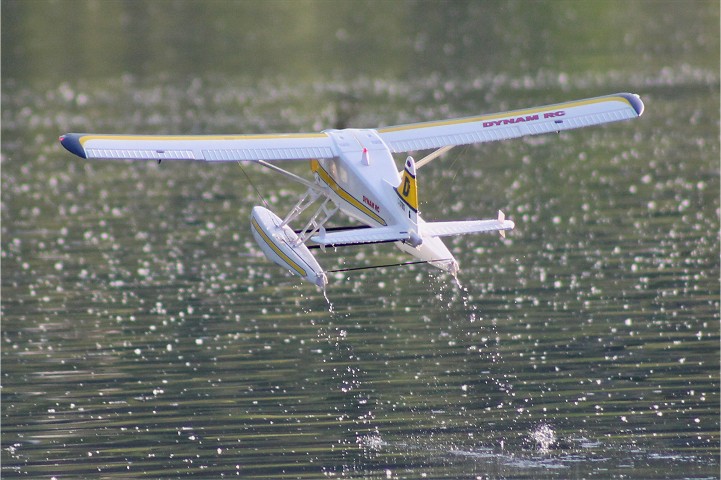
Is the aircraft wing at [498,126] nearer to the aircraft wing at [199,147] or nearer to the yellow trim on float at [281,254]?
the aircraft wing at [199,147]

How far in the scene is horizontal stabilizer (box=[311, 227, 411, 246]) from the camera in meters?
15.7

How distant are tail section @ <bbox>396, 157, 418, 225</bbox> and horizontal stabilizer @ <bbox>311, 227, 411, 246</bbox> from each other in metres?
0.28

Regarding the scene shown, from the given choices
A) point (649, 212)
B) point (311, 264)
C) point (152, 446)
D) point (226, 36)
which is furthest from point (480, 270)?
point (226, 36)

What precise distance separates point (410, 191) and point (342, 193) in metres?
2.49

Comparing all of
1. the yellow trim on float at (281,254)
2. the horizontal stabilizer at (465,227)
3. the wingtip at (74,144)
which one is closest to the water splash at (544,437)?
the horizontal stabilizer at (465,227)

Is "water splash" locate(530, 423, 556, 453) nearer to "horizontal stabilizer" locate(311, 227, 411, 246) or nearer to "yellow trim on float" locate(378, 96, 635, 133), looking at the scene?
"horizontal stabilizer" locate(311, 227, 411, 246)

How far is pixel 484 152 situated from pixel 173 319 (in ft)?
68.2

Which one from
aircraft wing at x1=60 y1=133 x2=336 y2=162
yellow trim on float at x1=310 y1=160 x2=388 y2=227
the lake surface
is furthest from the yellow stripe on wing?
the lake surface

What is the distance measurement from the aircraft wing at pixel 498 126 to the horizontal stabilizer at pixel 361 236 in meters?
3.85

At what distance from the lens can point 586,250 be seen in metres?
26.4

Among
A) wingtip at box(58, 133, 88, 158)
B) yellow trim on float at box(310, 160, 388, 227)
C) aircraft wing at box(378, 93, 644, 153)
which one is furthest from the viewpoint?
aircraft wing at box(378, 93, 644, 153)

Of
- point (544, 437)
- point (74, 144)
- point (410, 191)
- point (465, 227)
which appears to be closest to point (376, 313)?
point (465, 227)

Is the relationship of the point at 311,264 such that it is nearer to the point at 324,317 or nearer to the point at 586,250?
the point at 324,317

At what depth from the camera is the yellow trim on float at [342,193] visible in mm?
17562
